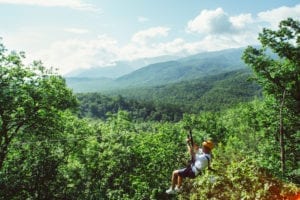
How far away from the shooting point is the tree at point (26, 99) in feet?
76.7

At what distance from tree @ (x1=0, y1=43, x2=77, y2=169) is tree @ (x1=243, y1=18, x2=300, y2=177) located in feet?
48.0

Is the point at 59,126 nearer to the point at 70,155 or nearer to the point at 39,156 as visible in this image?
the point at 39,156

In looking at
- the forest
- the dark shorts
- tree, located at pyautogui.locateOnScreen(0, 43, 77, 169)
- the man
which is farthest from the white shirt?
tree, located at pyautogui.locateOnScreen(0, 43, 77, 169)

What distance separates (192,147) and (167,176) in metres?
20.8

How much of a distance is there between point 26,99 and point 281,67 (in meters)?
18.1

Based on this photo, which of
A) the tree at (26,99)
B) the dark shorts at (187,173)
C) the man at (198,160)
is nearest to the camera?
the man at (198,160)

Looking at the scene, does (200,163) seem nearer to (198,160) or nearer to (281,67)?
(198,160)

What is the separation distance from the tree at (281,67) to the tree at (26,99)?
14.6m

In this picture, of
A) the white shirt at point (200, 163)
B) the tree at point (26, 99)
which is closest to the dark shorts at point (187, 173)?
the white shirt at point (200, 163)

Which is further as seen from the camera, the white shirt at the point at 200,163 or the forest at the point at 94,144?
the forest at the point at 94,144

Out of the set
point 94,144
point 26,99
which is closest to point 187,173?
point 26,99

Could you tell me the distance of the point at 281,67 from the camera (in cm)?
2678

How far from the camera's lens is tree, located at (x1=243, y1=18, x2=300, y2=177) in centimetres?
2602

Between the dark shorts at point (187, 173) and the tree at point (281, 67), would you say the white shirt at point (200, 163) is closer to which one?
the dark shorts at point (187, 173)
